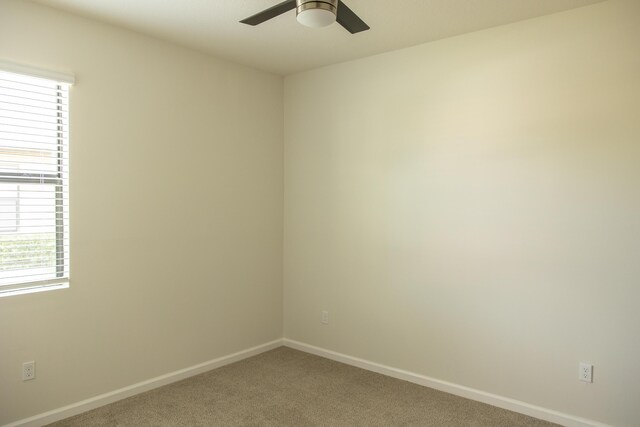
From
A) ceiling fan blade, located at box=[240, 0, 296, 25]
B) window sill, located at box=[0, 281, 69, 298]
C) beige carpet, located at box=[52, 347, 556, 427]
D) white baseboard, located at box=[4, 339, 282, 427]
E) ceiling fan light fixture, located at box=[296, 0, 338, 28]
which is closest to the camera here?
ceiling fan light fixture, located at box=[296, 0, 338, 28]

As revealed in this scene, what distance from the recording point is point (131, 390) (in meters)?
3.19

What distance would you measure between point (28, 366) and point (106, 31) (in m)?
2.25

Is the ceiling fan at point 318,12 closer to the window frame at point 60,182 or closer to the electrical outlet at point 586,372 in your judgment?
the window frame at point 60,182

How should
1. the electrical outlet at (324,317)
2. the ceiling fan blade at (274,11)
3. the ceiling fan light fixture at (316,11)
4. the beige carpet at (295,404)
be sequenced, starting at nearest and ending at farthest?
1. the ceiling fan light fixture at (316,11)
2. the ceiling fan blade at (274,11)
3. the beige carpet at (295,404)
4. the electrical outlet at (324,317)

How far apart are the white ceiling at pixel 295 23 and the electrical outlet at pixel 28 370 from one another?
2229 mm

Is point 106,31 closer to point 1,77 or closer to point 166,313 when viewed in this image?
point 1,77

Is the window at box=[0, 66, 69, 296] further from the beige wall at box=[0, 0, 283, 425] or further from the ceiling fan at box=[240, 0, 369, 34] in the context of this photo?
the ceiling fan at box=[240, 0, 369, 34]

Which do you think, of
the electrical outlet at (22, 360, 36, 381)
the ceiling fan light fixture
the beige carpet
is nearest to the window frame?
the electrical outlet at (22, 360, 36, 381)

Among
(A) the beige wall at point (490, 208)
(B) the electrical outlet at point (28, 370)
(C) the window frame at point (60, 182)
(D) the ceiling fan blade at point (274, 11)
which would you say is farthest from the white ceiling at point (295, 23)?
(B) the electrical outlet at point (28, 370)

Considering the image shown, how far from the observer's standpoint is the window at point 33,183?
263 cm

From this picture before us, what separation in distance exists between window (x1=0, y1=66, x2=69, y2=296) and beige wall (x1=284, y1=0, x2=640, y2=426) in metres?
2.06

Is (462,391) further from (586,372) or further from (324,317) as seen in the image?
(324,317)

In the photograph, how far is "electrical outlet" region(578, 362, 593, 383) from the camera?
2.74m

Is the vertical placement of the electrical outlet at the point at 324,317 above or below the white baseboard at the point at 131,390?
above
